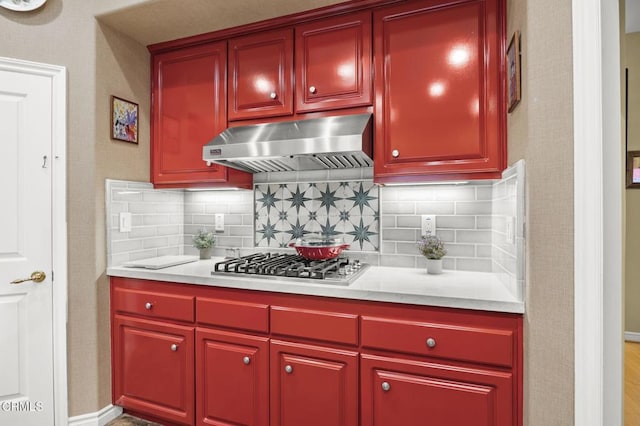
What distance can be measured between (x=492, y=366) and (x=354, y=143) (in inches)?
44.7

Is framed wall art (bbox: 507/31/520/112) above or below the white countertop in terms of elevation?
above

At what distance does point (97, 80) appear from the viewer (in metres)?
2.02

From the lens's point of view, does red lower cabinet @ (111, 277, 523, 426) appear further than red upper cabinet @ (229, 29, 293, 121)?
No

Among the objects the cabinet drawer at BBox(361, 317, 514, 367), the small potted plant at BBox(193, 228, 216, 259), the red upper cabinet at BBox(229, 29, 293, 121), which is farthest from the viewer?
the small potted plant at BBox(193, 228, 216, 259)

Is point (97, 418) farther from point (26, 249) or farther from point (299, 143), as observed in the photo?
point (299, 143)

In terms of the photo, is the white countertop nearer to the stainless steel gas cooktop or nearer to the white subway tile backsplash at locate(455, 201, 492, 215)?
the stainless steel gas cooktop

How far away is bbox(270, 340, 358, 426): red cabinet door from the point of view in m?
1.52

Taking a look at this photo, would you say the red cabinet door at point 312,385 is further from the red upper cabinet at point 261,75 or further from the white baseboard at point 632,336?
the white baseboard at point 632,336

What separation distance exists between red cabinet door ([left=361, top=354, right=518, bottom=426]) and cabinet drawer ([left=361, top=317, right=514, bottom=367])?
0.05 meters

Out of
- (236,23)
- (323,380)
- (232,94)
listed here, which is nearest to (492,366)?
(323,380)

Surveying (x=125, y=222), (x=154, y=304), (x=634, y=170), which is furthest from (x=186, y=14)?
(x=634, y=170)

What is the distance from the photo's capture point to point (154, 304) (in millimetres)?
1928

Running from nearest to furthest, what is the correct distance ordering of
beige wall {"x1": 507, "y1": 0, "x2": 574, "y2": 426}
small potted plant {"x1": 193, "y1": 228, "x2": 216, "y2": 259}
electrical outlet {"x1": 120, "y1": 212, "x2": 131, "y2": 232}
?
beige wall {"x1": 507, "y1": 0, "x2": 574, "y2": 426} → electrical outlet {"x1": 120, "y1": 212, "x2": 131, "y2": 232} → small potted plant {"x1": 193, "y1": 228, "x2": 216, "y2": 259}

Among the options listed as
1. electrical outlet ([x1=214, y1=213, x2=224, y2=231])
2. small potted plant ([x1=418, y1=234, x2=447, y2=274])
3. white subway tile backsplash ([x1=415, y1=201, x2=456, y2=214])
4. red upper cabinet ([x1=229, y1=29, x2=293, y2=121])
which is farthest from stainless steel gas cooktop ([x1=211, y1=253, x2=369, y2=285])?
red upper cabinet ([x1=229, y1=29, x2=293, y2=121])
